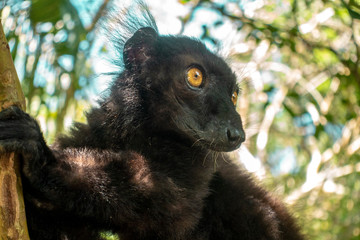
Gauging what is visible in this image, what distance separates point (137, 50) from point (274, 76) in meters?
6.09

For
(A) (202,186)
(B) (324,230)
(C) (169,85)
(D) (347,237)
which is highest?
(C) (169,85)

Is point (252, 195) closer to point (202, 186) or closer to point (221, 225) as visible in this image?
point (221, 225)

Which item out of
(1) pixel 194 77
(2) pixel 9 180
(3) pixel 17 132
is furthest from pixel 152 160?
(2) pixel 9 180

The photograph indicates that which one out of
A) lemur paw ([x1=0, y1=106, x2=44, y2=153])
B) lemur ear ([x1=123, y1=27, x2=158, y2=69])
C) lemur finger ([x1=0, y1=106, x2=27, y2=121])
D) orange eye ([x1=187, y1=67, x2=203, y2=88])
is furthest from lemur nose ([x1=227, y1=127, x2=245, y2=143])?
lemur finger ([x1=0, y1=106, x2=27, y2=121])

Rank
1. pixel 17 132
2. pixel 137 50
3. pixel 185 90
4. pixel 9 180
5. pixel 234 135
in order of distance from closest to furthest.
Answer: pixel 9 180 < pixel 17 132 < pixel 234 135 < pixel 185 90 < pixel 137 50

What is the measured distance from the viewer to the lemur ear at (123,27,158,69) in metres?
4.17

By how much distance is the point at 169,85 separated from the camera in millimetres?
4000

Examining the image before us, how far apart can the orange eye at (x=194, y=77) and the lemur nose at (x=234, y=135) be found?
55 centimetres

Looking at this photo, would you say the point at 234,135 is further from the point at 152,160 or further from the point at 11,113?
the point at 11,113

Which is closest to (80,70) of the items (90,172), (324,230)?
(90,172)

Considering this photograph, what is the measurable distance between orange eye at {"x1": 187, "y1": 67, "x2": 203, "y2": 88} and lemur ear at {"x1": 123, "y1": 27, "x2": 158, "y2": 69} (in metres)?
0.42

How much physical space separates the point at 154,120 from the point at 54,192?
1297 millimetres

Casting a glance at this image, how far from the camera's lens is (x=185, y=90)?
3982 millimetres

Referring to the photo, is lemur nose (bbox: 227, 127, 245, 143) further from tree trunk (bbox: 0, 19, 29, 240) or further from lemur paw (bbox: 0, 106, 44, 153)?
tree trunk (bbox: 0, 19, 29, 240)
